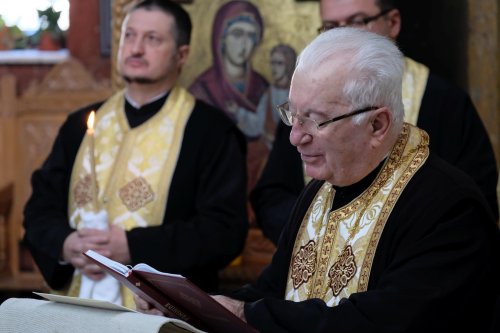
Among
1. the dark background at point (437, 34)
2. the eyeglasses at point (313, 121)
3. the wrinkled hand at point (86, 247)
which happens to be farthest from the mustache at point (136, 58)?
the eyeglasses at point (313, 121)

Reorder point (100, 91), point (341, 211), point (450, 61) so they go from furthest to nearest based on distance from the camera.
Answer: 1. point (100, 91)
2. point (450, 61)
3. point (341, 211)

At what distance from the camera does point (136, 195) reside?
5.17 meters

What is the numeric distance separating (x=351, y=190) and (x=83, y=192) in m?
2.02

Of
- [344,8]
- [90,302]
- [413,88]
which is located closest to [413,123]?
[413,88]

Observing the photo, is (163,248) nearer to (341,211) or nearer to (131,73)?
(131,73)

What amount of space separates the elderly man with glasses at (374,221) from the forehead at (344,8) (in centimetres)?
150

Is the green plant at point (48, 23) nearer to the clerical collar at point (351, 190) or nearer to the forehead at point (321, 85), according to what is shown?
the clerical collar at point (351, 190)

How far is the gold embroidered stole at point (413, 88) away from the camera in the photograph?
198 inches

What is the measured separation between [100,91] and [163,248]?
2931mm

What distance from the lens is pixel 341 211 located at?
137 inches

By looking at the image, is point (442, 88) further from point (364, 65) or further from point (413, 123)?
point (364, 65)

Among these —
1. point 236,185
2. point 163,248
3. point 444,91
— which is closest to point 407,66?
point 444,91

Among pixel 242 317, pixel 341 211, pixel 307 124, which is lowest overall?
pixel 242 317

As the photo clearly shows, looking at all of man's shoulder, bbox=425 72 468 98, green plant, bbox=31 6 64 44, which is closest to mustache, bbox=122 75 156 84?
man's shoulder, bbox=425 72 468 98
